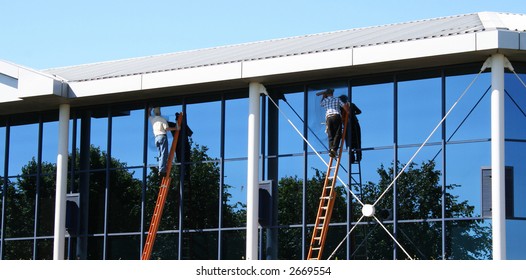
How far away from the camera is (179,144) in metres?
28.1

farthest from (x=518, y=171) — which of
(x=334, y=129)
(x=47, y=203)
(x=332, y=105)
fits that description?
(x=47, y=203)

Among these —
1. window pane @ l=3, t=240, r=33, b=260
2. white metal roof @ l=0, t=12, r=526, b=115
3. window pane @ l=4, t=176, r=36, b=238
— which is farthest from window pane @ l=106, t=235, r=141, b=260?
white metal roof @ l=0, t=12, r=526, b=115

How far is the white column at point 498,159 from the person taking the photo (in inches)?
908

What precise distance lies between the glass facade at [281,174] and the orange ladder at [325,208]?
0.68 ft

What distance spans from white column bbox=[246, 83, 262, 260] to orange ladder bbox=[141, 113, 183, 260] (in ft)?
7.69

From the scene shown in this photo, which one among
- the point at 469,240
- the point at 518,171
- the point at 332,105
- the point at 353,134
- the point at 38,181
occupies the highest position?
the point at 332,105

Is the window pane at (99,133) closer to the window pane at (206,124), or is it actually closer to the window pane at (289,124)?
the window pane at (206,124)

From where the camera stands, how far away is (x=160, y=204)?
27641 mm

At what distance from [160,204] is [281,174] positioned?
336 cm

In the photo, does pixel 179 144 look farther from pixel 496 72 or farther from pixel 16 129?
pixel 496 72

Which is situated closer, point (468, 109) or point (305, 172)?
point (468, 109)

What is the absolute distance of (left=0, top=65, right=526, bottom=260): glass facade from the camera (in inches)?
956

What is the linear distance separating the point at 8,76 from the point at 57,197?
3.55 m

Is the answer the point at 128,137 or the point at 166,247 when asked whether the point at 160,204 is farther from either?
the point at 128,137
